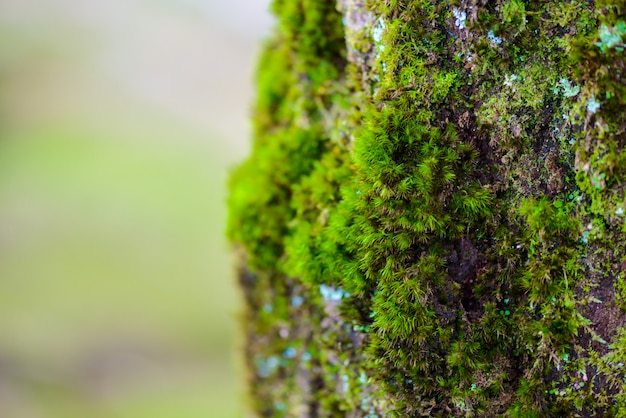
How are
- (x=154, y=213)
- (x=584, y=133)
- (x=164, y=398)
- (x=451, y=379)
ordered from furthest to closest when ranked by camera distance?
1. (x=154, y=213)
2. (x=164, y=398)
3. (x=451, y=379)
4. (x=584, y=133)

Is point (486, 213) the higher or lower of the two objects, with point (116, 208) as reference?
lower

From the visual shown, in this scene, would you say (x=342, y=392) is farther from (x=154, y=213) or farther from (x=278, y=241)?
(x=154, y=213)

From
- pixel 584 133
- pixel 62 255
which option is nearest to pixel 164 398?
pixel 62 255

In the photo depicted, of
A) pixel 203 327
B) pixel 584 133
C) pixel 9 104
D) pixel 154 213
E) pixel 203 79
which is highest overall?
pixel 203 79

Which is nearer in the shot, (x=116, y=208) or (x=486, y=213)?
(x=486, y=213)

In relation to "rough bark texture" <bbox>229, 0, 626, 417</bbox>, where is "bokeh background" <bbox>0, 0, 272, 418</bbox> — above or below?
above
